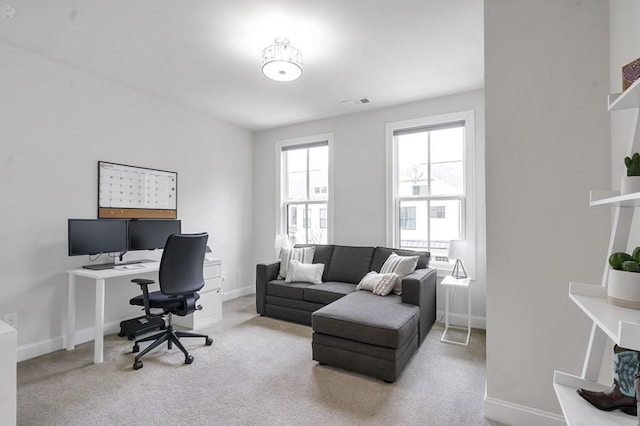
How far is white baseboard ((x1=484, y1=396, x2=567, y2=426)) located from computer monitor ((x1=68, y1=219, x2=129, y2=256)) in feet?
11.3

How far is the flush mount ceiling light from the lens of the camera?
8.14 ft

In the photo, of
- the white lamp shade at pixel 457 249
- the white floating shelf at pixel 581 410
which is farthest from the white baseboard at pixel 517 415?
the white lamp shade at pixel 457 249

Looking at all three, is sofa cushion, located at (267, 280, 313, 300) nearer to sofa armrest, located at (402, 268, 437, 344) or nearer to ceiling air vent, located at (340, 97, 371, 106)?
sofa armrest, located at (402, 268, 437, 344)

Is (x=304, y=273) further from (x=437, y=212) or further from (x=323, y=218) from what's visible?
(x=437, y=212)

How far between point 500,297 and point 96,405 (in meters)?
2.77

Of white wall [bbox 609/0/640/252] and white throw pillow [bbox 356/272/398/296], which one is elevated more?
white wall [bbox 609/0/640/252]

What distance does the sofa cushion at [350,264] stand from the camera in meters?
3.90

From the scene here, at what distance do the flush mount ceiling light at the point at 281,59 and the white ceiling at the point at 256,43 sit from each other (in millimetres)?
94

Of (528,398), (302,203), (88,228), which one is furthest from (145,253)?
(528,398)

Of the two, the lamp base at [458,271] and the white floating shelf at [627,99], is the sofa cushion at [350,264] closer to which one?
the lamp base at [458,271]

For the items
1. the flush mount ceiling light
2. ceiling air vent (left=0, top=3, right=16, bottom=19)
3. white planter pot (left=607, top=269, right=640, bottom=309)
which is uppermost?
ceiling air vent (left=0, top=3, right=16, bottom=19)

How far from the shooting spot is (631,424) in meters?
0.93

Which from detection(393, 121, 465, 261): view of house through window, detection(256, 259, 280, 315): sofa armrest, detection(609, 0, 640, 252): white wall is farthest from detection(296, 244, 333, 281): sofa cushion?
detection(609, 0, 640, 252): white wall

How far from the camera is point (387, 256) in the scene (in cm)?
383
